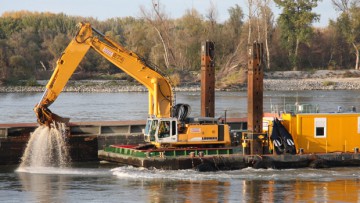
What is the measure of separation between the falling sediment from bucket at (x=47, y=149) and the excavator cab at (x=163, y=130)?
405 cm

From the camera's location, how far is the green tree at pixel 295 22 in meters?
97.3

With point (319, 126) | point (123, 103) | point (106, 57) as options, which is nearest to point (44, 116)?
point (106, 57)

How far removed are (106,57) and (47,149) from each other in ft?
14.1

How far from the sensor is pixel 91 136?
35.3 meters

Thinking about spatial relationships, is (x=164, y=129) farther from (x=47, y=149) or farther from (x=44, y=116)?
(x=47, y=149)

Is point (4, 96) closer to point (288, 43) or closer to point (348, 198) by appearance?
point (288, 43)

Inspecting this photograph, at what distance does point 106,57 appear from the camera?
3266 centimetres

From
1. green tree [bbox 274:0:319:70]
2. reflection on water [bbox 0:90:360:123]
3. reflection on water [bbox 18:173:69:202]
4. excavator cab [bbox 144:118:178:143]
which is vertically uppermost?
green tree [bbox 274:0:319:70]

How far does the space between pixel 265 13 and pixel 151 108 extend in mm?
65933

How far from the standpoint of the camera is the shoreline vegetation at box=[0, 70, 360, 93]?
83938 mm

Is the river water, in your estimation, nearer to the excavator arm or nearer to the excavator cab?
the excavator cab

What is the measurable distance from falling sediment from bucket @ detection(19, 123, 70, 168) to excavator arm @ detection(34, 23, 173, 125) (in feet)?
2.49

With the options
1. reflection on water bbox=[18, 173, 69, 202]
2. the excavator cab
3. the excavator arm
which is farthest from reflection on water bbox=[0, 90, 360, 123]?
reflection on water bbox=[18, 173, 69, 202]

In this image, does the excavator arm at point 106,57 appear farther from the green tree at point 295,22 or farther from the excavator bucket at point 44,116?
the green tree at point 295,22
